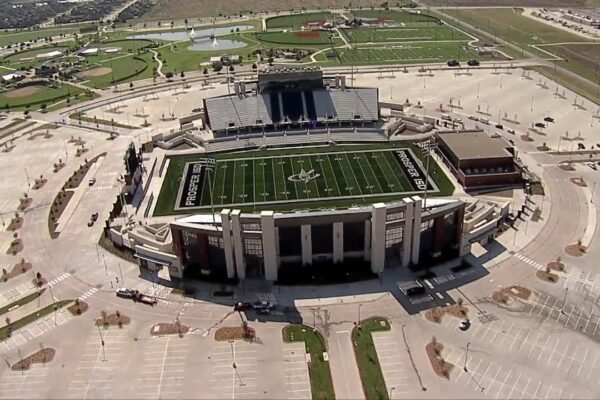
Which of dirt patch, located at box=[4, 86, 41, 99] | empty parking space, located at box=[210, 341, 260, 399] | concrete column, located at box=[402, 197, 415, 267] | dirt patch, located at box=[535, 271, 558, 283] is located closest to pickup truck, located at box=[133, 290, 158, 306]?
empty parking space, located at box=[210, 341, 260, 399]

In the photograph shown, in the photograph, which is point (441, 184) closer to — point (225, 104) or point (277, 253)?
point (277, 253)

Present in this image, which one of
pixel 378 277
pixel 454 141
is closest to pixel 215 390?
pixel 378 277

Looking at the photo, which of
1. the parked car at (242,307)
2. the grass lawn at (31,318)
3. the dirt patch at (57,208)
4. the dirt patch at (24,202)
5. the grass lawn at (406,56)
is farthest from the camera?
the grass lawn at (406,56)

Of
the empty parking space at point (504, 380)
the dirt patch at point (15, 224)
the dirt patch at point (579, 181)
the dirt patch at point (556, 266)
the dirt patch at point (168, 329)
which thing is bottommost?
the empty parking space at point (504, 380)

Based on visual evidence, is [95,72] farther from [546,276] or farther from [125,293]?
[546,276]

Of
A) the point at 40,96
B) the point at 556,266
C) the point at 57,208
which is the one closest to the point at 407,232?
the point at 556,266

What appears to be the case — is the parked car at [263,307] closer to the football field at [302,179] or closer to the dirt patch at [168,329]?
the dirt patch at [168,329]

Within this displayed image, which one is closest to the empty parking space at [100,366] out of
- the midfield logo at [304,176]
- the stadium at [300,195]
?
the stadium at [300,195]
